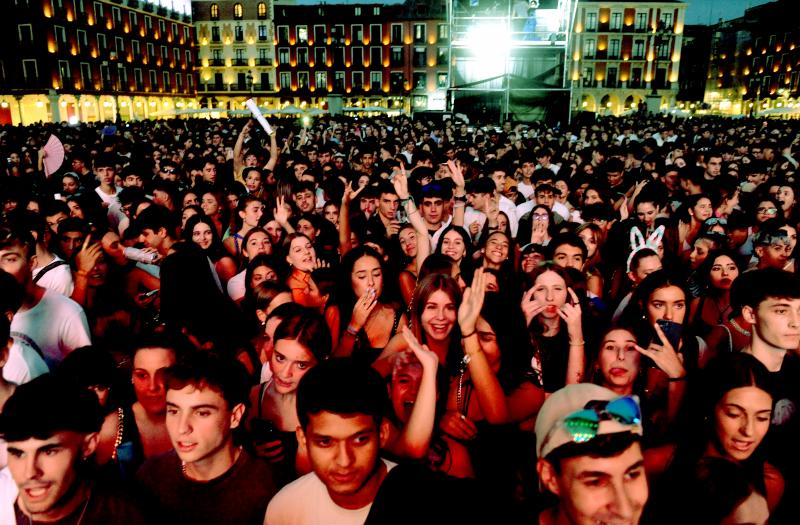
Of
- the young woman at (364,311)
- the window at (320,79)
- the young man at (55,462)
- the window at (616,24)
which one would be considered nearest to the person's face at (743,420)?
the young woman at (364,311)

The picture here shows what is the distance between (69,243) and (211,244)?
1.22 meters

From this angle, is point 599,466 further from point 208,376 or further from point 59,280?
point 59,280

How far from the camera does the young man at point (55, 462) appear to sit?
1955mm

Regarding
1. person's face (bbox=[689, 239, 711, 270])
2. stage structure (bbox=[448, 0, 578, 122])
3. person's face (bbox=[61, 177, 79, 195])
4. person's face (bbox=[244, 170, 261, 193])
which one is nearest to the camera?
person's face (bbox=[689, 239, 711, 270])

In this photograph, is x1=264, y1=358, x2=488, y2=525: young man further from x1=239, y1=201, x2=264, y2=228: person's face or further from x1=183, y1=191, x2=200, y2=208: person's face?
x1=183, y1=191, x2=200, y2=208: person's face

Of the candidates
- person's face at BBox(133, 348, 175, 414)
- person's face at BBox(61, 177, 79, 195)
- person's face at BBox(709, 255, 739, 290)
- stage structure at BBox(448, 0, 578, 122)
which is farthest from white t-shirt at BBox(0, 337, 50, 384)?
stage structure at BBox(448, 0, 578, 122)

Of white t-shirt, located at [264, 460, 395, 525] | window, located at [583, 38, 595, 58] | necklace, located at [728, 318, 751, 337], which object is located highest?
window, located at [583, 38, 595, 58]

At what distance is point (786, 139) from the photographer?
1481 cm

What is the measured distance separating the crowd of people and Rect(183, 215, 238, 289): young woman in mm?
24

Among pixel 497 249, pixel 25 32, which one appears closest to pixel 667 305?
pixel 497 249

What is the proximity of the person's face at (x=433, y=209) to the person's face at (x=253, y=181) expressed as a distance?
346 cm

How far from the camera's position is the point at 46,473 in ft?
6.45

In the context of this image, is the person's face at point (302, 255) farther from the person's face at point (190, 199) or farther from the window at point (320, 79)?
the window at point (320, 79)

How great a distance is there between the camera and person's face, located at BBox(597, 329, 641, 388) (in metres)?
3.00
